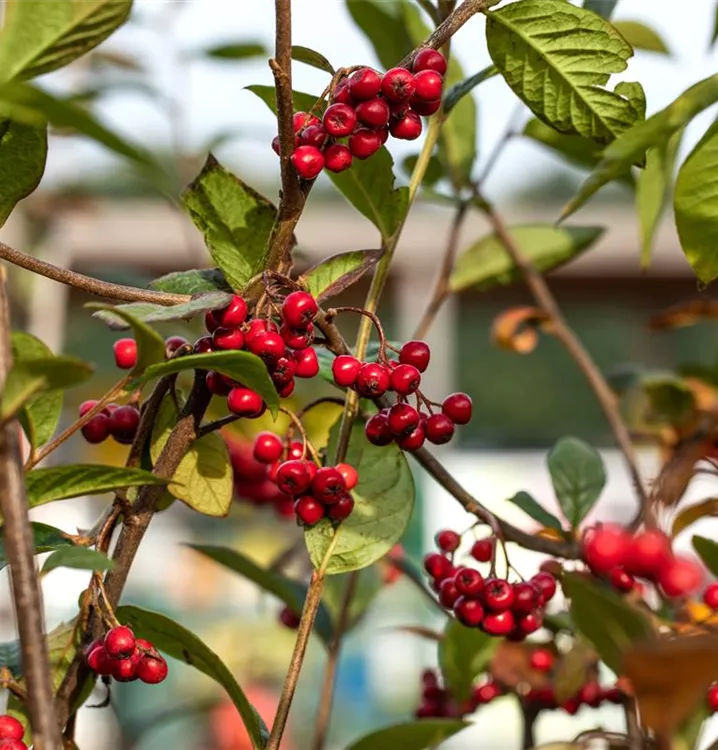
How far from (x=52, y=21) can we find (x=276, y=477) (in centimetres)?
24

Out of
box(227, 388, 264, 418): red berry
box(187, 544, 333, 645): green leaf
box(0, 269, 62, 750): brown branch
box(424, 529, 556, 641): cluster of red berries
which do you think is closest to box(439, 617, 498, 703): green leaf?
box(187, 544, 333, 645): green leaf

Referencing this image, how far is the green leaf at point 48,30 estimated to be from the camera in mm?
373

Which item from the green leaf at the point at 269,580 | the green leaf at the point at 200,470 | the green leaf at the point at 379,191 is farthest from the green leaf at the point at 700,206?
the green leaf at the point at 269,580

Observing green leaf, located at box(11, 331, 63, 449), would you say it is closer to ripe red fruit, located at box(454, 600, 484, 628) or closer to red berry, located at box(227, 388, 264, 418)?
red berry, located at box(227, 388, 264, 418)

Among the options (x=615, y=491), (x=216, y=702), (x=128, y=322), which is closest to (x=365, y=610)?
(x=216, y=702)

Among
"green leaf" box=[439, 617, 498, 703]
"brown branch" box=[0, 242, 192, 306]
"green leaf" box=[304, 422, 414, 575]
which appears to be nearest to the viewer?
"brown branch" box=[0, 242, 192, 306]

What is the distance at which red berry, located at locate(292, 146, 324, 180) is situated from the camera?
412mm

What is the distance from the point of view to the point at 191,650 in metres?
0.51

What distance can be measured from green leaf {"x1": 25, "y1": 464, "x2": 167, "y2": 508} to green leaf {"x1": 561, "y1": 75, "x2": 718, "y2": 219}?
0.21 metres

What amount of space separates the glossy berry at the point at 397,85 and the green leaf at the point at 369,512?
199mm

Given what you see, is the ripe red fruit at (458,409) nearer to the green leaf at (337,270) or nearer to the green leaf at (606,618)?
the green leaf at (337,270)

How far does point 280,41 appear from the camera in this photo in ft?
1.27

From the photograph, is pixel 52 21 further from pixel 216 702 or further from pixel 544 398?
pixel 544 398

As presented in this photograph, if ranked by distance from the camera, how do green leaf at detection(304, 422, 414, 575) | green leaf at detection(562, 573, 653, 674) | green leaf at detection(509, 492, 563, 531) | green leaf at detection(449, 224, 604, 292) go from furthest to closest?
green leaf at detection(449, 224, 604, 292), green leaf at detection(509, 492, 563, 531), green leaf at detection(304, 422, 414, 575), green leaf at detection(562, 573, 653, 674)
